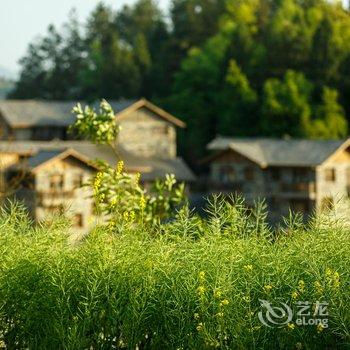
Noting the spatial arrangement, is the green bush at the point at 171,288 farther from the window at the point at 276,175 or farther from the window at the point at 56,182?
the window at the point at 276,175

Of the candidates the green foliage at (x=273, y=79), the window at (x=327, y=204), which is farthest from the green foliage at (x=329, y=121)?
the window at (x=327, y=204)

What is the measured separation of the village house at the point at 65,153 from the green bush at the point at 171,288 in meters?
23.0

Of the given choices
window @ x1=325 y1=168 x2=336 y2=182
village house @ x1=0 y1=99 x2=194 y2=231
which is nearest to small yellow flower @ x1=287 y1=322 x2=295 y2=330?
village house @ x1=0 y1=99 x2=194 y2=231

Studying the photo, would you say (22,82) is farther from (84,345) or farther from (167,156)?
(84,345)

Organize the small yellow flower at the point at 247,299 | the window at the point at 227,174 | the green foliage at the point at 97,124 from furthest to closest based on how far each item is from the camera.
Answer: the window at the point at 227,174 → the green foliage at the point at 97,124 → the small yellow flower at the point at 247,299

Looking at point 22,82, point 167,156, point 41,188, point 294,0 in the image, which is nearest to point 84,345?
point 41,188

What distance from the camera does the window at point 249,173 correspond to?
52219 mm

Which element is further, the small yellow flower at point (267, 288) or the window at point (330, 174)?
the window at point (330, 174)

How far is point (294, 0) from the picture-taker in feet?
245

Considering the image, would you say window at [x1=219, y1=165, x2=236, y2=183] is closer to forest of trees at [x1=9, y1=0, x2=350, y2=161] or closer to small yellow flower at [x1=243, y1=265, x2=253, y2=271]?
forest of trees at [x1=9, y1=0, x2=350, y2=161]

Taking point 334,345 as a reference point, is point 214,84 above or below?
above

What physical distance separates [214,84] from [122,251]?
56690mm

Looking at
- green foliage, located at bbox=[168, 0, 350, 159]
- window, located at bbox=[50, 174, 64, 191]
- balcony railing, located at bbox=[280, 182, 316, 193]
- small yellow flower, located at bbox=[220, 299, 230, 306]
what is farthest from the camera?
green foliage, located at bbox=[168, 0, 350, 159]

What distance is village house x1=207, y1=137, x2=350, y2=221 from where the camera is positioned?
1964 inches
